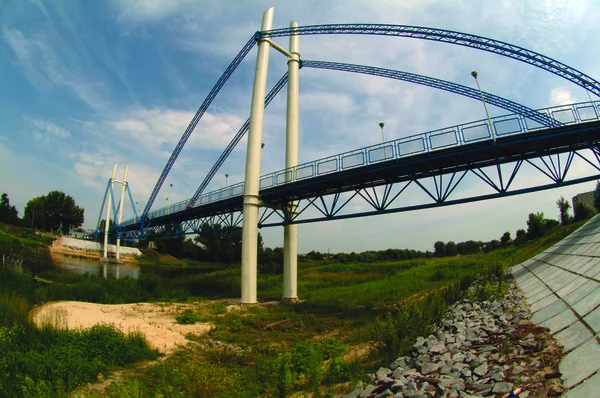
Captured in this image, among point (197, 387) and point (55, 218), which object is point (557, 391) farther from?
point (55, 218)

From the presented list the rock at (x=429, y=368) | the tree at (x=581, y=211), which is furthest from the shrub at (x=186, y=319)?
the tree at (x=581, y=211)

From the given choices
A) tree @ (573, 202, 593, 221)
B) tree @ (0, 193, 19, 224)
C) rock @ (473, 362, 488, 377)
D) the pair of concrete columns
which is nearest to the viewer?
rock @ (473, 362, 488, 377)

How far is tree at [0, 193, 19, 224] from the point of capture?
92081 millimetres

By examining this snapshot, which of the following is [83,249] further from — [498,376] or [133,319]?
[498,376]

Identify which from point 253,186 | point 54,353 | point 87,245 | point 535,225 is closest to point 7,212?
point 87,245

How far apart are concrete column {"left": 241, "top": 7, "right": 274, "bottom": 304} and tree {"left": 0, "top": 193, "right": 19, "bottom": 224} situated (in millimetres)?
105904

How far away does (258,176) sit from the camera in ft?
76.1

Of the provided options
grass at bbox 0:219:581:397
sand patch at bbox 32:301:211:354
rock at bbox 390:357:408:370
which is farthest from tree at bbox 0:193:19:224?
rock at bbox 390:357:408:370

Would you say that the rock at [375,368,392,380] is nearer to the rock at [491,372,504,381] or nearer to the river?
the rock at [491,372,504,381]

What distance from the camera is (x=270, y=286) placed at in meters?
35.0

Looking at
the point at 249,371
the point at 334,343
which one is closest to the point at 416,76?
the point at 334,343

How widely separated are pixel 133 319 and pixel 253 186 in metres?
11.0

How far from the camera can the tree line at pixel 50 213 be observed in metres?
99.3

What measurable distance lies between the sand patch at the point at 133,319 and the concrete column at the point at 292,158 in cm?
727
